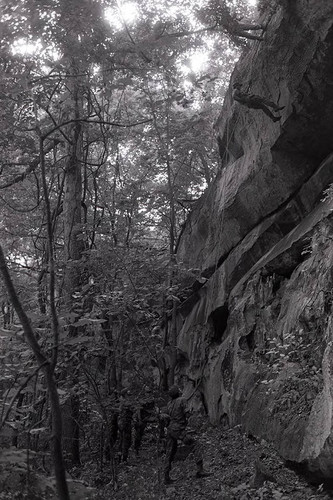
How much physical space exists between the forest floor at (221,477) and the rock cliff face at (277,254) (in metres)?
0.29

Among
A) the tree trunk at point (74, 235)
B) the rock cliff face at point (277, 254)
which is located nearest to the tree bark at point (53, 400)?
the rock cliff face at point (277, 254)

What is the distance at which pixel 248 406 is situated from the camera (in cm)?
845

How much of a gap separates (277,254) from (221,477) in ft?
13.9

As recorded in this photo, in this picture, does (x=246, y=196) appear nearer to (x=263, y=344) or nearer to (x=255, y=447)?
(x=263, y=344)

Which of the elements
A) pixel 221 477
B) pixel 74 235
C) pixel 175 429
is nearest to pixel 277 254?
pixel 175 429

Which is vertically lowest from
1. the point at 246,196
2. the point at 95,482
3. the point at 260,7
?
the point at 95,482

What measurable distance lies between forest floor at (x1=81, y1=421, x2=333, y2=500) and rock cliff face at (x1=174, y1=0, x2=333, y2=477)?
0.29 metres

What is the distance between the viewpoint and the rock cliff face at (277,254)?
20.8 feet

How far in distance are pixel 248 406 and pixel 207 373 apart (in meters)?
3.29

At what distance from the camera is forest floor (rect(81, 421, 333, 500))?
5672 mm

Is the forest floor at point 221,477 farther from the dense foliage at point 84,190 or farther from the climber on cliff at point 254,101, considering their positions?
the climber on cliff at point 254,101

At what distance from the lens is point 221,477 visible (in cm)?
754

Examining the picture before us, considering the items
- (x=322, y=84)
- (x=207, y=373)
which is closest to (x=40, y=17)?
(x=322, y=84)

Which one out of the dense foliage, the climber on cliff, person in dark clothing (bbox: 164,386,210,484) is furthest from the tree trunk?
the climber on cliff
